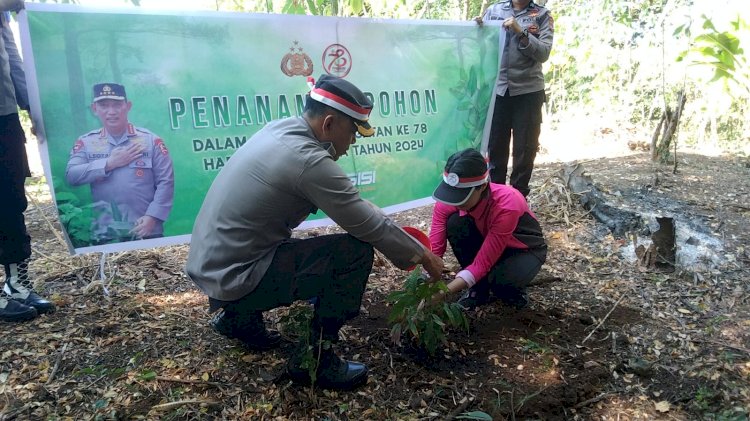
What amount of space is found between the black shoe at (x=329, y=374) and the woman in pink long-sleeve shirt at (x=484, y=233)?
1.95 feet

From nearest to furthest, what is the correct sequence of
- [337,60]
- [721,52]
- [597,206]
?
[337,60], [597,206], [721,52]

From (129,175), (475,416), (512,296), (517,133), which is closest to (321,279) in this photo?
(475,416)

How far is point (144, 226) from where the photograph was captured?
110 inches

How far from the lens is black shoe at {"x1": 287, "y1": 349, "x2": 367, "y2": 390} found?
6.94ft

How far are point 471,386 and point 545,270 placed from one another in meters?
1.40

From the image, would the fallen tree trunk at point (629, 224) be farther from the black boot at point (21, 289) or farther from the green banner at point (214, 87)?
the black boot at point (21, 289)

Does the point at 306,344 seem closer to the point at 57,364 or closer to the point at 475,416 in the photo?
the point at 475,416

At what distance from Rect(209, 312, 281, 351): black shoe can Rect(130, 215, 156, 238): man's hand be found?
2.41ft

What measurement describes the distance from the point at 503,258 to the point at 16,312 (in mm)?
2528

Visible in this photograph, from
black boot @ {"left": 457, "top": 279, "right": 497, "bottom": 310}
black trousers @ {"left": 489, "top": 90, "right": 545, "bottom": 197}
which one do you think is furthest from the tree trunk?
black boot @ {"left": 457, "top": 279, "right": 497, "bottom": 310}

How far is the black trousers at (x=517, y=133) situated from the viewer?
3.73m

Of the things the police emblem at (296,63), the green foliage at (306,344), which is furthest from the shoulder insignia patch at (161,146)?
the green foliage at (306,344)

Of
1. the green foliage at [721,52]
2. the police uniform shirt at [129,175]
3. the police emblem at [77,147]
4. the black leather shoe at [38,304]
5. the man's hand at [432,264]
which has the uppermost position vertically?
the green foliage at [721,52]

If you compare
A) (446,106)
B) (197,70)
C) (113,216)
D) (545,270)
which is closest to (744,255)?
(545,270)
